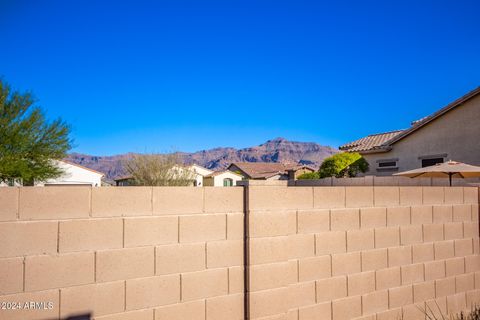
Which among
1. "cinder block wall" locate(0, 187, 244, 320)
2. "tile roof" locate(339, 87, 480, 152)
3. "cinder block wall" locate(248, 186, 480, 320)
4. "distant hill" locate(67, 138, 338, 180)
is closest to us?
"cinder block wall" locate(0, 187, 244, 320)

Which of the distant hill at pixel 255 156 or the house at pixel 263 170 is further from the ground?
the distant hill at pixel 255 156

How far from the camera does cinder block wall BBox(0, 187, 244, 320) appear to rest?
2.49m

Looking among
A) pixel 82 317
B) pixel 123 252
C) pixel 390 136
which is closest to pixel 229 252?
pixel 123 252

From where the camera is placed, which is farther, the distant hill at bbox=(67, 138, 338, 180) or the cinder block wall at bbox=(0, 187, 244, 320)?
the distant hill at bbox=(67, 138, 338, 180)

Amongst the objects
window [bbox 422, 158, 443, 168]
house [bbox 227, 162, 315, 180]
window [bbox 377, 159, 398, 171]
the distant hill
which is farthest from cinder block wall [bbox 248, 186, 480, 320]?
the distant hill

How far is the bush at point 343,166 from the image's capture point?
1789 centimetres

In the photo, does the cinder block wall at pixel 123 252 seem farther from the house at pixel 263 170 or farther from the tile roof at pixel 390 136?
the house at pixel 263 170

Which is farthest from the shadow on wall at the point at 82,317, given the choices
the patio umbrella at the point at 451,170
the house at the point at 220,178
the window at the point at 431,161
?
the house at the point at 220,178

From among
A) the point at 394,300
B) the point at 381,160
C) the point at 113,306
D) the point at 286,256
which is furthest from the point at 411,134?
the point at 113,306

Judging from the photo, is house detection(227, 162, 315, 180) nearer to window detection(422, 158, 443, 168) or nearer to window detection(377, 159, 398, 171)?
window detection(377, 159, 398, 171)

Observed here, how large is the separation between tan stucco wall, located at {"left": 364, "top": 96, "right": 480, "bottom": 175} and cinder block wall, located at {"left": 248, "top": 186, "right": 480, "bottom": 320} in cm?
1239

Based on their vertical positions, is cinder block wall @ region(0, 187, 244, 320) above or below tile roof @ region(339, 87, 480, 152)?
below

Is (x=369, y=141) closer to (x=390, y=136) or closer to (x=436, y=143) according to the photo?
(x=390, y=136)

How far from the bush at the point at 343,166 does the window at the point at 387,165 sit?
1.47m
